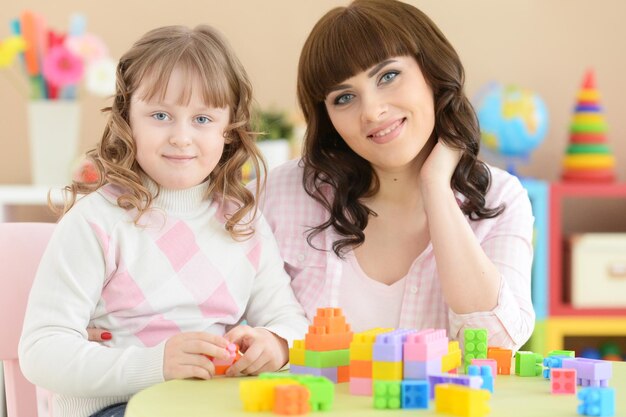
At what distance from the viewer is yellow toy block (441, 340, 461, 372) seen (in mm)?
1144

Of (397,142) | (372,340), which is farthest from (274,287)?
(372,340)

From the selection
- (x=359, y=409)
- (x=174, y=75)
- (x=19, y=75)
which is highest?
(x=19, y=75)

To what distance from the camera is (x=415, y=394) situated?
1029mm

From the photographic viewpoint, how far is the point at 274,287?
5.16ft

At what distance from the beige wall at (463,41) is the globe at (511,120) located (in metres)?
0.23

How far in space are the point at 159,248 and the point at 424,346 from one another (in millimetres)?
537

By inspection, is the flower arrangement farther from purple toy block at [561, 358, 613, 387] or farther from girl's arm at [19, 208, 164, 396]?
purple toy block at [561, 358, 613, 387]

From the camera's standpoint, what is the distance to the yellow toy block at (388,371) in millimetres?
1074

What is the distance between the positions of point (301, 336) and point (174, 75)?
0.43 meters

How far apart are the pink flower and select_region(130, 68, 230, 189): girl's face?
145 centimetres

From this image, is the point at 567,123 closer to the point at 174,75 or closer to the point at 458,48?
the point at 458,48

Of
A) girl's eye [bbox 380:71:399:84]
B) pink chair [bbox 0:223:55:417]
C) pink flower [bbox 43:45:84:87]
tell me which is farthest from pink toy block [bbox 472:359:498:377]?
pink flower [bbox 43:45:84:87]

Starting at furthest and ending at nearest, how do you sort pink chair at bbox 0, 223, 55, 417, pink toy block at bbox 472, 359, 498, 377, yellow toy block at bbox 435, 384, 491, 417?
pink chair at bbox 0, 223, 55, 417
pink toy block at bbox 472, 359, 498, 377
yellow toy block at bbox 435, 384, 491, 417

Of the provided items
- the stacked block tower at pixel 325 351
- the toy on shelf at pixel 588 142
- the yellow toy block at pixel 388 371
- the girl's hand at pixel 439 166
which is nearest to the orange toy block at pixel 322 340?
the stacked block tower at pixel 325 351
